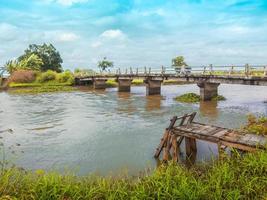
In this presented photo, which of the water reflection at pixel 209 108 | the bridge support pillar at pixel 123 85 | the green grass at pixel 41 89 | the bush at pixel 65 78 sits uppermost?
the bush at pixel 65 78

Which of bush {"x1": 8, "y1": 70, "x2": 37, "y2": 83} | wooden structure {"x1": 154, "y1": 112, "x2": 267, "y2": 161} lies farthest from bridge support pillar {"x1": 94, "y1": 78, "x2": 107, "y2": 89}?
wooden structure {"x1": 154, "y1": 112, "x2": 267, "y2": 161}

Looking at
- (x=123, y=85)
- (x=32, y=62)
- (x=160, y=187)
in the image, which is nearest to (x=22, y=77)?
(x=32, y=62)

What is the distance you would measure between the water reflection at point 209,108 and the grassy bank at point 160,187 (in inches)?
601

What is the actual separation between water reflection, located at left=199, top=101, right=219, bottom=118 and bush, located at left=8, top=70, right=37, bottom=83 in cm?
3510

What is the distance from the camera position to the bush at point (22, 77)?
5434 cm

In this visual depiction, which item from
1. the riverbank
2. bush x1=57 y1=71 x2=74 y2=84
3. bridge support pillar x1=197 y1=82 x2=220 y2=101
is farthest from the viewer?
bush x1=57 y1=71 x2=74 y2=84

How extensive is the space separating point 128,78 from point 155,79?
263 inches

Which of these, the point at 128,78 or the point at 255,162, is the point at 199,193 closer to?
the point at 255,162

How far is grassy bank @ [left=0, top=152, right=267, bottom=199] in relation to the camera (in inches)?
277

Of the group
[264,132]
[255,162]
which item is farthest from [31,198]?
[264,132]

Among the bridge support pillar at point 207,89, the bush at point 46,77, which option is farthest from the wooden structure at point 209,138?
the bush at point 46,77

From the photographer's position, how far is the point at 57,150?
47.1ft

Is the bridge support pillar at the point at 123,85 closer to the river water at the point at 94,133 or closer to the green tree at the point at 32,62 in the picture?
the river water at the point at 94,133

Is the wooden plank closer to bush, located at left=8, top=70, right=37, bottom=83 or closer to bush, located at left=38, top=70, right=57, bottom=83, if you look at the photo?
bush, located at left=38, top=70, right=57, bottom=83
